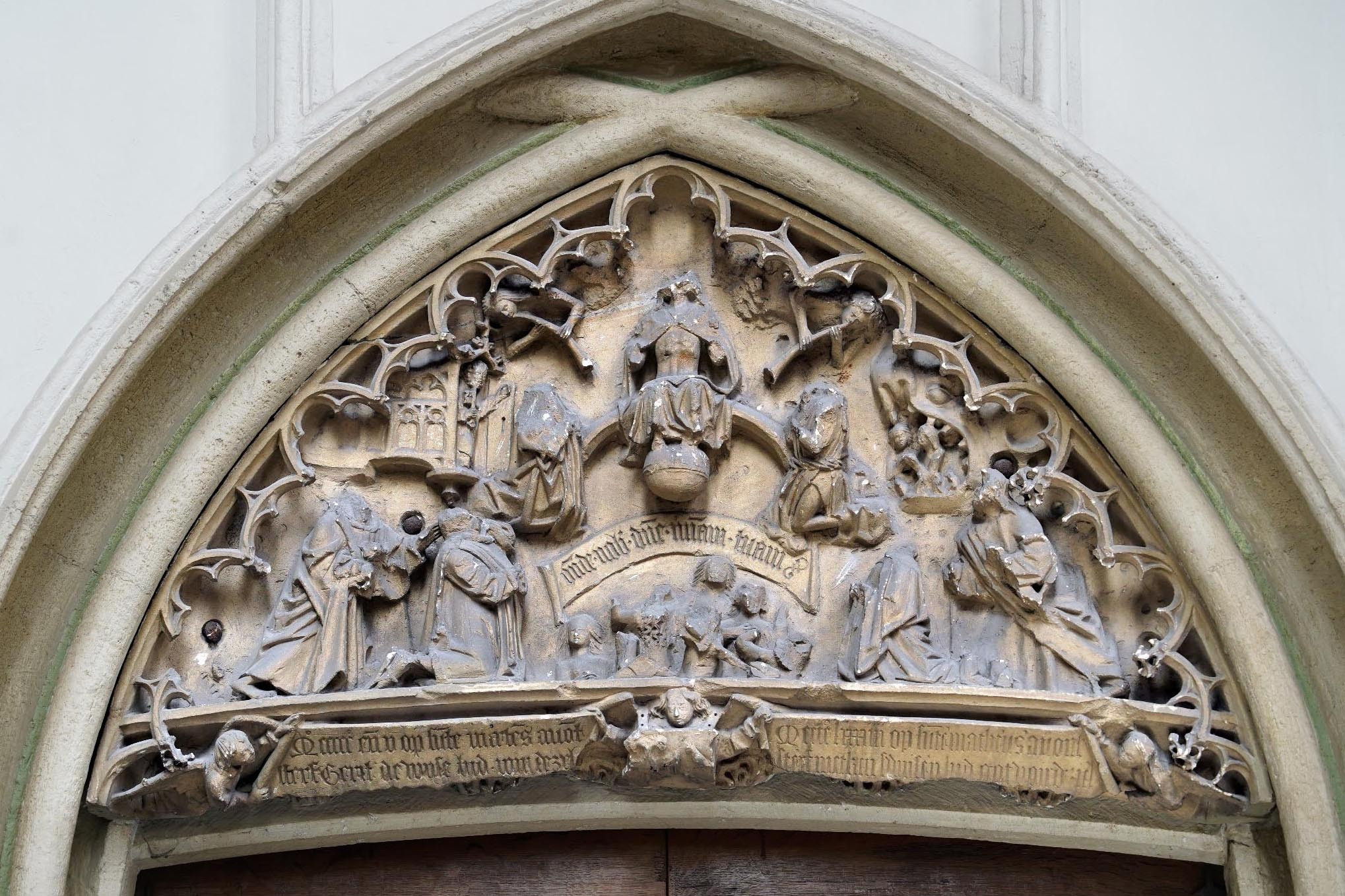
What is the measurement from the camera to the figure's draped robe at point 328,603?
13.9ft

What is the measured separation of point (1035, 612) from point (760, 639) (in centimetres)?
60

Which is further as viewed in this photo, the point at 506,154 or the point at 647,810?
the point at 506,154

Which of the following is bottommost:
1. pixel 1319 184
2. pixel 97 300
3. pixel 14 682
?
pixel 14 682

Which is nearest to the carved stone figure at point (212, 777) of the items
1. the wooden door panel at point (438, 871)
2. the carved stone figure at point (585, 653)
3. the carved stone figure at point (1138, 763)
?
the wooden door panel at point (438, 871)

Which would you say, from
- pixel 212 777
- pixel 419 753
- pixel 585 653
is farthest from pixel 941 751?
pixel 212 777

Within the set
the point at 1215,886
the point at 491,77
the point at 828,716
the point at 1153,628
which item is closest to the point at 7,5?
the point at 491,77

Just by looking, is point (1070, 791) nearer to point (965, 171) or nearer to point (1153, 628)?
point (1153, 628)

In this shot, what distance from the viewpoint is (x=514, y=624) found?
14.2ft

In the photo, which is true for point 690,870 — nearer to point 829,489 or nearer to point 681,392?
point 829,489

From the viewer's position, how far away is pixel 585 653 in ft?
14.2

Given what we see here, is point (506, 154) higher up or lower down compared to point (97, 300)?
higher up

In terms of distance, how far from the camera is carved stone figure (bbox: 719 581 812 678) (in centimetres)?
429

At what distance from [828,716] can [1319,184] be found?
160 cm

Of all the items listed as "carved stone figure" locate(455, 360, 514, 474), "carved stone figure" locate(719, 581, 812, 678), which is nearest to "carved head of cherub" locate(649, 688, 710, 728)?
"carved stone figure" locate(719, 581, 812, 678)
